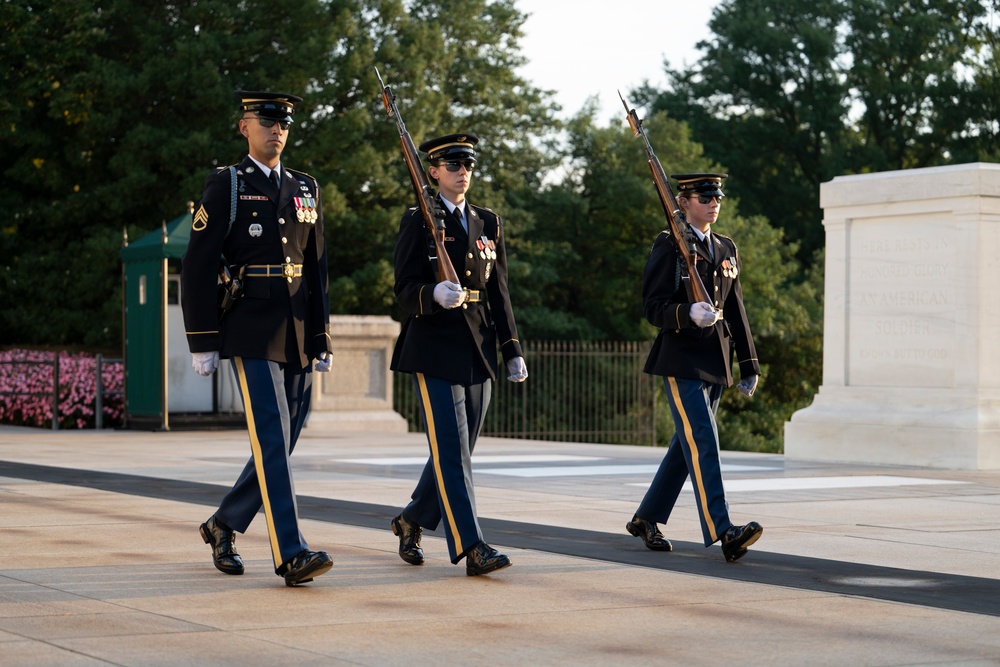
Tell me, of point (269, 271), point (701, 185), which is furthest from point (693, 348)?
point (269, 271)

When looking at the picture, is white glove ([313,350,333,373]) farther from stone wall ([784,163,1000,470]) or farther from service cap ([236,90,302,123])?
stone wall ([784,163,1000,470])

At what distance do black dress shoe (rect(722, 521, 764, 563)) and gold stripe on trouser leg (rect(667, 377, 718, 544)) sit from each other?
95 mm

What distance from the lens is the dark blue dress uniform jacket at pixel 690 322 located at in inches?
304

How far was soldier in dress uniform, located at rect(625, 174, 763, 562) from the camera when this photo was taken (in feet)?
24.9

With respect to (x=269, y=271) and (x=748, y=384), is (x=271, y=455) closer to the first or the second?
(x=269, y=271)

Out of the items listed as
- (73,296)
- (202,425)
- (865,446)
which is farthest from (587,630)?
(73,296)

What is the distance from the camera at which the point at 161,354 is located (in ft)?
61.1

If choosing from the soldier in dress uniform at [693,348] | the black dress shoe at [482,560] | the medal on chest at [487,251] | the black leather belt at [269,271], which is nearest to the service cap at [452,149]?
the medal on chest at [487,251]

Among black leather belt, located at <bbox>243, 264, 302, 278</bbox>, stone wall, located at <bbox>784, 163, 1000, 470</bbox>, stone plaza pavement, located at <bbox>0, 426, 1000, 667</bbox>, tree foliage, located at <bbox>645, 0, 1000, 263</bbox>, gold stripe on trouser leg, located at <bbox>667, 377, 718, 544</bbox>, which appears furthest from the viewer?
tree foliage, located at <bbox>645, 0, 1000, 263</bbox>

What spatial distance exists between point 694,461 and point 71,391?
46.4 ft

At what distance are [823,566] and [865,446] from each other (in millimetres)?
7542

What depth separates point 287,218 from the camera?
662 cm

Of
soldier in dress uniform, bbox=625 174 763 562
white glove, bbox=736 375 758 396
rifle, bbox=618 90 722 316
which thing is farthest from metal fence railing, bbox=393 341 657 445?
rifle, bbox=618 90 722 316

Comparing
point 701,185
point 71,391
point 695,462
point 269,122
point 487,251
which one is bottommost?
point 71,391
